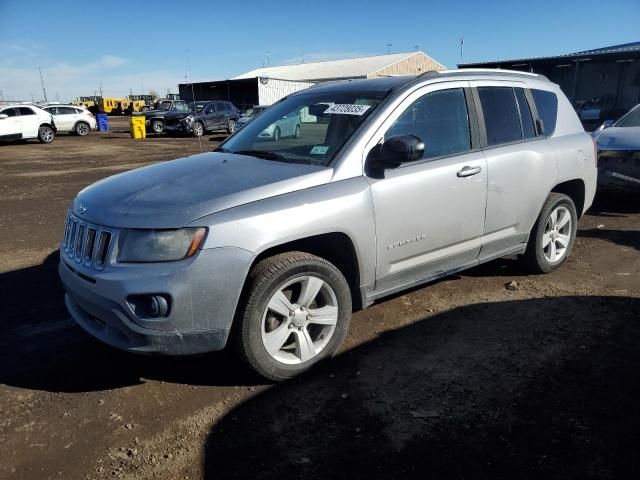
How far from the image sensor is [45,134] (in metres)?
22.0

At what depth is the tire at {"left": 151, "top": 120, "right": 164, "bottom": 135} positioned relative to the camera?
27489 millimetres

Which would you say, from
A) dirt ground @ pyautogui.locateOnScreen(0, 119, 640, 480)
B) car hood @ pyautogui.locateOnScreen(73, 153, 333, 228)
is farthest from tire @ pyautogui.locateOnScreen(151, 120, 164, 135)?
car hood @ pyautogui.locateOnScreen(73, 153, 333, 228)

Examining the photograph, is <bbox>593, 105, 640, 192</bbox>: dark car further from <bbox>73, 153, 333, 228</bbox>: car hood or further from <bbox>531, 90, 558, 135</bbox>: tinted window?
<bbox>73, 153, 333, 228</bbox>: car hood

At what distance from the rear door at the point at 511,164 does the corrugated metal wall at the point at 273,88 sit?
40.9 metres

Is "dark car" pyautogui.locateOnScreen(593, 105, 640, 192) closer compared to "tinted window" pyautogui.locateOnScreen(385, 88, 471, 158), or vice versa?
"tinted window" pyautogui.locateOnScreen(385, 88, 471, 158)

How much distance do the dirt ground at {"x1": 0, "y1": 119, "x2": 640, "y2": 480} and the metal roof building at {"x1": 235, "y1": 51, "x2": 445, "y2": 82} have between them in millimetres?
52286

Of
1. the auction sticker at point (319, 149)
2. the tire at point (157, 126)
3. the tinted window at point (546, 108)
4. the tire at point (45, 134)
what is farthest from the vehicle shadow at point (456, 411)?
the tire at point (157, 126)

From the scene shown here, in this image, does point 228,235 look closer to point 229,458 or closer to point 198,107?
point 229,458

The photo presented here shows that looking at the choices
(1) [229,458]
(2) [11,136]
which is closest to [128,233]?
(1) [229,458]

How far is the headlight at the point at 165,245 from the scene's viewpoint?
107 inches

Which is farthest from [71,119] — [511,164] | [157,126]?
[511,164]

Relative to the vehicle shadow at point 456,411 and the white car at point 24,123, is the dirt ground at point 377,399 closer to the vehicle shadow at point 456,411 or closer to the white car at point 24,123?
the vehicle shadow at point 456,411

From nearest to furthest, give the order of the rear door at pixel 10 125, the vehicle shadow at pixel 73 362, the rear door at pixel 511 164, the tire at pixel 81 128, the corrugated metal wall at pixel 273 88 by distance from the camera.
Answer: the vehicle shadow at pixel 73 362 < the rear door at pixel 511 164 < the rear door at pixel 10 125 < the tire at pixel 81 128 < the corrugated metal wall at pixel 273 88

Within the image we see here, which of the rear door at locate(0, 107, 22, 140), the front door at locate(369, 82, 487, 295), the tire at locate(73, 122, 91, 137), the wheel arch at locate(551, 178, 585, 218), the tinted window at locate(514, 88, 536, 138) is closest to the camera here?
the front door at locate(369, 82, 487, 295)
